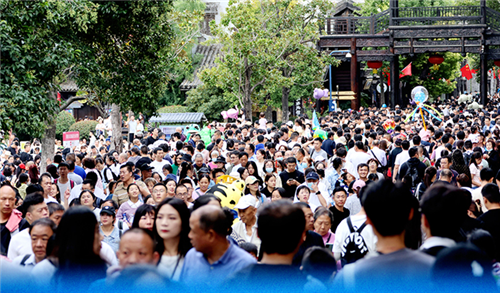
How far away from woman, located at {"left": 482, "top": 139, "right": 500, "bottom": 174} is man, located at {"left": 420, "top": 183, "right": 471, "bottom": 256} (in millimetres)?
7976

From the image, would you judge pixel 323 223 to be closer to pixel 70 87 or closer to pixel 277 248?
pixel 277 248

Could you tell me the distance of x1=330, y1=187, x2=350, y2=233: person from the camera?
22.8ft

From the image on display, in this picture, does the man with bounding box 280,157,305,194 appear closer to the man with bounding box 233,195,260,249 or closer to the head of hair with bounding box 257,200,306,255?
the man with bounding box 233,195,260,249

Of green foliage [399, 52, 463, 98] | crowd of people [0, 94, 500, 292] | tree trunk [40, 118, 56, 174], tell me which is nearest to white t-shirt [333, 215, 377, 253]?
crowd of people [0, 94, 500, 292]

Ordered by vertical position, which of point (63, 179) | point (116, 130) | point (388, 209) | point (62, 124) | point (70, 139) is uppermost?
point (62, 124)

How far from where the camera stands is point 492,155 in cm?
1106

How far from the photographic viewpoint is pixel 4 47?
8.55 metres

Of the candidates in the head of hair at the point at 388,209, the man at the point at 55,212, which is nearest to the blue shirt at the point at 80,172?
the man at the point at 55,212

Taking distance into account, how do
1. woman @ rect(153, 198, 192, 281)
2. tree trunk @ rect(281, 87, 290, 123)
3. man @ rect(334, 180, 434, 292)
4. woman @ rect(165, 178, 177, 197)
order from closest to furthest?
1. man @ rect(334, 180, 434, 292)
2. woman @ rect(153, 198, 192, 281)
3. woman @ rect(165, 178, 177, 197)
4. tree trunk @ rect(281, 87, 290, 123)

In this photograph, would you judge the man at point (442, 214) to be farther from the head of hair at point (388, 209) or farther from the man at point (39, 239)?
the man at point (39, 239)

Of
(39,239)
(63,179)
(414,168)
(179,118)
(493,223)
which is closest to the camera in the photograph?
(39,239)

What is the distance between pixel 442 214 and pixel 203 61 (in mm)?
35877

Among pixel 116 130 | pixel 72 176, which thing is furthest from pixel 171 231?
Result: pixel 116 130

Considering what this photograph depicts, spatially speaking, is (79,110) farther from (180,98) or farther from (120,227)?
(120,227)
